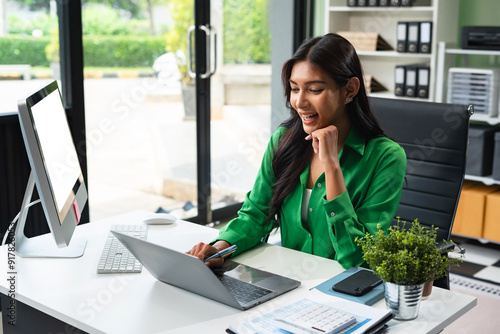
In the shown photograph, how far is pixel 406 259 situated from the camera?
1275mm

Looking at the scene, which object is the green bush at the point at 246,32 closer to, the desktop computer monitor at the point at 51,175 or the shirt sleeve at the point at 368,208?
the desktop computer monitor at the point at 51,175

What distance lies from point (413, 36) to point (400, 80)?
280mm

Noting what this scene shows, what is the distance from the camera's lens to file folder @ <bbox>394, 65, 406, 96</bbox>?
398cm

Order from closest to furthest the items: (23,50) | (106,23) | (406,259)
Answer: (406,259)
(23,50)
(106,23)

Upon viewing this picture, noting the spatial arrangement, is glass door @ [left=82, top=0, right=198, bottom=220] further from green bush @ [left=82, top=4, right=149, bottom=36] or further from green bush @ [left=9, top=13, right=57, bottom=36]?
green bush @ [left=9, top=13, right=57, bottom=36]

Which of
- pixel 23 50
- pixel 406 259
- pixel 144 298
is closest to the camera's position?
pixel 406 259

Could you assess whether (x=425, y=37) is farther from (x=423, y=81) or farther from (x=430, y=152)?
(x=430, y=152)

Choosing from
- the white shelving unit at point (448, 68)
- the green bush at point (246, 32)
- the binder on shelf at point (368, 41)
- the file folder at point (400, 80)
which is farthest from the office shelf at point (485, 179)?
the green bush at point (246, 32)

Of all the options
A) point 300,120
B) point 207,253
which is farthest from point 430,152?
point 207,253

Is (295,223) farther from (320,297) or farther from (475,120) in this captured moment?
(475,120)

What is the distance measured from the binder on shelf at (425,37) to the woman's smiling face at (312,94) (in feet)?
7.42

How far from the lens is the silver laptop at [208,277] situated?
138cm

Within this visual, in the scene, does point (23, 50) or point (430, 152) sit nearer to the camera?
point (430, 152)

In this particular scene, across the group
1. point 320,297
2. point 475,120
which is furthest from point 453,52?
point 320,297
